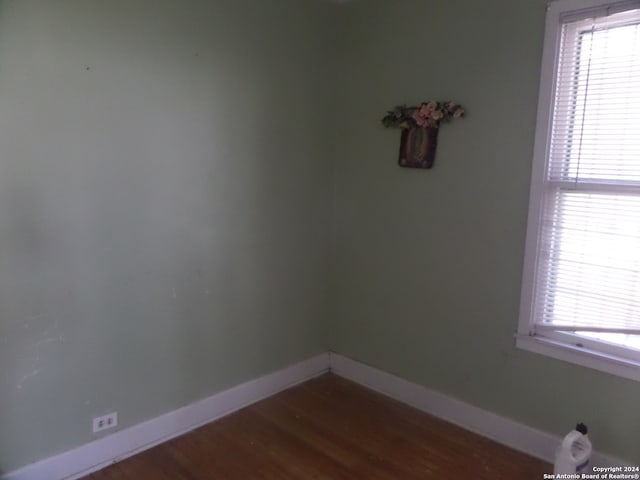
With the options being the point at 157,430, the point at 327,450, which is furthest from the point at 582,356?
the point at 157,430

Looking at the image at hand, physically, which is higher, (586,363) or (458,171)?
(458,171)

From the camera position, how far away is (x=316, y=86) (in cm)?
302

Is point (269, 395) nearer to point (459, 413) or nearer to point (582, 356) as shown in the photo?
point (459, 413)

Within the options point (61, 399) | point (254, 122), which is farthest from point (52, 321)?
point (254, 122)

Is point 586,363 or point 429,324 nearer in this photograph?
point 586,363

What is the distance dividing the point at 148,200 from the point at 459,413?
1.95m

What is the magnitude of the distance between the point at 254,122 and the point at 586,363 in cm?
202

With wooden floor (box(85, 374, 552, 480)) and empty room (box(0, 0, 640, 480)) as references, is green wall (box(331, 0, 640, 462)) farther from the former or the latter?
wooden floor (box(85, 374, 552, 480))

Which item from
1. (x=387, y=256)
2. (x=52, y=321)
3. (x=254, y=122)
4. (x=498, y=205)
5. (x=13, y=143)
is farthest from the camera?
(x=387, y=256)

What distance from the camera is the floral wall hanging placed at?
261 cm

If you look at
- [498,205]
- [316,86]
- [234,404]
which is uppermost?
[316,86]

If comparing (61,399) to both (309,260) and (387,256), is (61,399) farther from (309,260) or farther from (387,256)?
(387,256)

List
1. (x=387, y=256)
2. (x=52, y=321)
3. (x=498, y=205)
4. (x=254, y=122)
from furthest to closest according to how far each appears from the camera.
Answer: (x=387, y=256) → (x=254, y=122) → (x=498, y=205) → (x=52, y=321)

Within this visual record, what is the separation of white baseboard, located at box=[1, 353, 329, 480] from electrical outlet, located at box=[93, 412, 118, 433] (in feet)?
0.17
